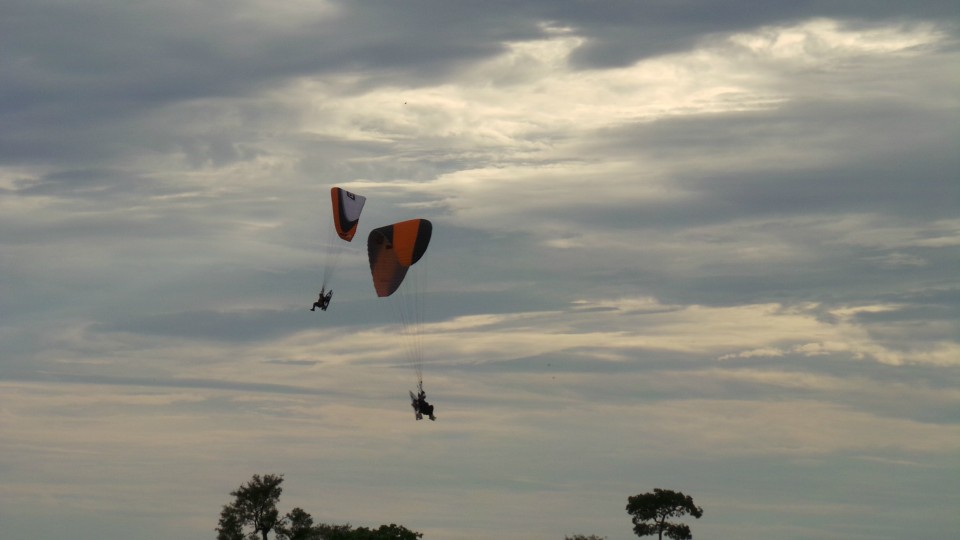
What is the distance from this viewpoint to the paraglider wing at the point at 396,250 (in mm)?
83625

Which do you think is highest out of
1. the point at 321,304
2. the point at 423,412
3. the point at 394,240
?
the point at 394,240

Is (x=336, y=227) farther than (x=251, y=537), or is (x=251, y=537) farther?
(x=251, y=537)

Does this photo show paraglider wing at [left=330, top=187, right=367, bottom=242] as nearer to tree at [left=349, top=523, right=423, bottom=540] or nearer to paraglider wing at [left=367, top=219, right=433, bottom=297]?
paraglider wing at [left=367, top=219, right=433, bottom=297]

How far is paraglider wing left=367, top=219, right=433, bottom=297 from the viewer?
8362 centimetres

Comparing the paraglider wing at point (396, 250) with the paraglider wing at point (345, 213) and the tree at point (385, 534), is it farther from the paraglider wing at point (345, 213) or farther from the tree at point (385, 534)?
the tree at point (385, 534)

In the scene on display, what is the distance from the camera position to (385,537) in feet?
363

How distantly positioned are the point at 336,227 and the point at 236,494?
4475 centimetres

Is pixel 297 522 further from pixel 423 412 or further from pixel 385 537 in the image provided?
pixel 423 412

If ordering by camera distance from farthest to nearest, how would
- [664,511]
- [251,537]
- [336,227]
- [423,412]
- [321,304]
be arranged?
[664,511] → [251,537] → [336,227] → [321,304] → [423,412]

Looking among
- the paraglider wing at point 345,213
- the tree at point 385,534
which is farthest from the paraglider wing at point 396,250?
the tree at point 385,534

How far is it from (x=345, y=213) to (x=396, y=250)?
15.0 feet

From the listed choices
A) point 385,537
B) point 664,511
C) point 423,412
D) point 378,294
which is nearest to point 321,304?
point 378,294

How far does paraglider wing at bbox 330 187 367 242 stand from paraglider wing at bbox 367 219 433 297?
74.3 inches

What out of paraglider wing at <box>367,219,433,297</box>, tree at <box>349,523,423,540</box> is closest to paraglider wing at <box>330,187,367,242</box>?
paraglider wing at <box>367,219,433,297</box>
